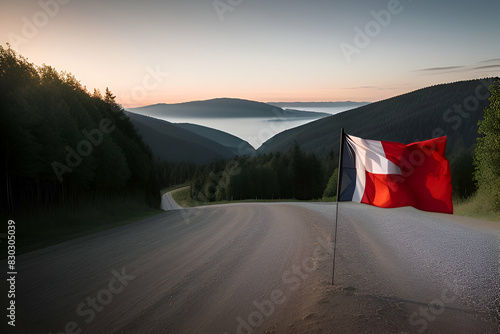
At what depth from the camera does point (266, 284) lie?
750 centimetres

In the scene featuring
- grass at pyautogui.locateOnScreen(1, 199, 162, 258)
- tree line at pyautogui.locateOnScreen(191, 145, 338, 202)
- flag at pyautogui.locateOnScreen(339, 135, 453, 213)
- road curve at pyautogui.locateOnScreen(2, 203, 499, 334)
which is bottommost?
tree line at pyautogui.locateOnScreen(191, 145, 338, 202)

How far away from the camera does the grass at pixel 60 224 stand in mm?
13533

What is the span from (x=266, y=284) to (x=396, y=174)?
4.01 m

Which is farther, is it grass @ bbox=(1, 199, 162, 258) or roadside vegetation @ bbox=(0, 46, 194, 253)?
roadside vegetation @ bbox=(0, 46, 194, 253)

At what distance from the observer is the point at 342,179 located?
782cm

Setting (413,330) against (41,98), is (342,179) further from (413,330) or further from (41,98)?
(41,98)

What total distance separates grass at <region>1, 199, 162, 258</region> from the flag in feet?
38.8

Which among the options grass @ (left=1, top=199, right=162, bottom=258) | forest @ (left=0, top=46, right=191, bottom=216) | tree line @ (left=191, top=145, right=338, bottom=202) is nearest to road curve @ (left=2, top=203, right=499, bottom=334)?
grass @ (left=1, top=199, right=162, bottom=258)

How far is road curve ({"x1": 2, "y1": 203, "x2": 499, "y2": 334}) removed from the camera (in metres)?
5.82

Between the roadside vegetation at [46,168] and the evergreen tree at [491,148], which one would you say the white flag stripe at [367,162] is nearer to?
the roadside vegetation at [46,168]

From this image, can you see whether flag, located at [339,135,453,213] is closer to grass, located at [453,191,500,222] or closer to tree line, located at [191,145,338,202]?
grass, located at [453,191,500,222]

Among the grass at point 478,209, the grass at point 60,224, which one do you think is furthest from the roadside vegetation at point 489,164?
the grass at point 60,224

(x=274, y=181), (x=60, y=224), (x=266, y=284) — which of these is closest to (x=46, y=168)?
(x=60, y=224)

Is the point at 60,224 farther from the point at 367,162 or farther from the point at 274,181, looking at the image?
the point at 274,181
